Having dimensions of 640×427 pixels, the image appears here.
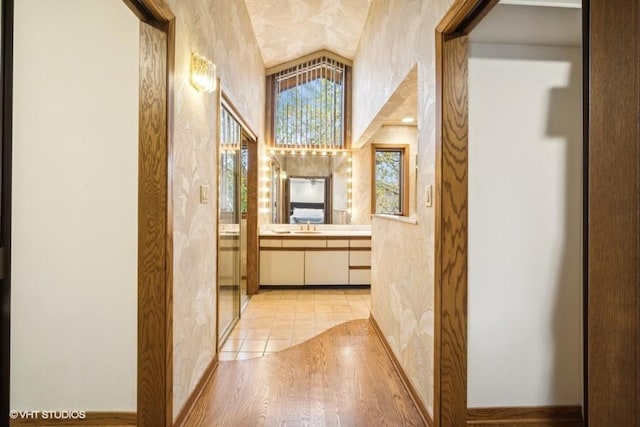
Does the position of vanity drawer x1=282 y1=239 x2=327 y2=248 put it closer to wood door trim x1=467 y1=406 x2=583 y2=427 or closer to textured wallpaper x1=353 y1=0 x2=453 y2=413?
textured wallpaper x1=353 y1=0 x2=453 y2=413

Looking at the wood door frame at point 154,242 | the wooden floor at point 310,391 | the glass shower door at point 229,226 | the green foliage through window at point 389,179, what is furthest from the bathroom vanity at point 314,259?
the wood door frame at point 154,242

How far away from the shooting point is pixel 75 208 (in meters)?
1.76

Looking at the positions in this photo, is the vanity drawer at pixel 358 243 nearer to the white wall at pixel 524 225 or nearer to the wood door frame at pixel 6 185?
the white wall at pixel 524 225

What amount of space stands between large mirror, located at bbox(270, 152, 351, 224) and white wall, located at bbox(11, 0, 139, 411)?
10.8 feet

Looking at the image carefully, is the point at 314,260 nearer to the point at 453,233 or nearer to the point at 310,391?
the point at 310,391

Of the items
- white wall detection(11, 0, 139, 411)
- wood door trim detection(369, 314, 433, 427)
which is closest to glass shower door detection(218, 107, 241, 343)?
white wall detection(11, 0, 139, 411)

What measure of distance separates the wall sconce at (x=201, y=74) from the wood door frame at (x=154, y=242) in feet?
0.97

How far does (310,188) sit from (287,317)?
7.02 ft

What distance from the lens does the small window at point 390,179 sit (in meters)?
4.94

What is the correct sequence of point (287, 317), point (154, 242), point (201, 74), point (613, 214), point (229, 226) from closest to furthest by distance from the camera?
1. point (613, 214)
2. point (154, 242)
3. point (201, 74)
4. point (229, 226)
5. point (287, 317)

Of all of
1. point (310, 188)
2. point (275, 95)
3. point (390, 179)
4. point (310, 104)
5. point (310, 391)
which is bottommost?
point (310, 391)

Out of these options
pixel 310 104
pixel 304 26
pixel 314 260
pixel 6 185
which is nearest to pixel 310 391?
pixel 6 185

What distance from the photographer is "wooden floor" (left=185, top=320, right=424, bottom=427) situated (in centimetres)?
183

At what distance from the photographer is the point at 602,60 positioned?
592mm
